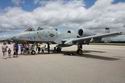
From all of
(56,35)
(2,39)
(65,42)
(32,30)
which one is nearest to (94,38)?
(65,42)

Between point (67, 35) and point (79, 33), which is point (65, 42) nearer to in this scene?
point (67, 35)

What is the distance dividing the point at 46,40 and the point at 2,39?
479cm

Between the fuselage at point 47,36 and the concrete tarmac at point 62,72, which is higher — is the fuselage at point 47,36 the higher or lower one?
the higher one

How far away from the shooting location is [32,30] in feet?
70.0

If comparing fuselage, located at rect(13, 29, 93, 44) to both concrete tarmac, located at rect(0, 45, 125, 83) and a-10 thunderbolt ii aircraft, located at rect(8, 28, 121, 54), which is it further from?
concrete tarmac, located at rect(0, 45, 125, 83)

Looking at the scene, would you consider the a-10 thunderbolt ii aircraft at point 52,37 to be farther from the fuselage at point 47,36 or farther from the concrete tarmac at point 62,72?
the concrete tarmac at point 62,72

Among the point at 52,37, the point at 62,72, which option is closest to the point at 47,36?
the point at 52,37

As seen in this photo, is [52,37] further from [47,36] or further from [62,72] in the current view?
[62,72]

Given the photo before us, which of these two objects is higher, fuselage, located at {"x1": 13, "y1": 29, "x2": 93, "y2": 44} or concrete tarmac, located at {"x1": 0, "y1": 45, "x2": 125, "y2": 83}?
fuselage, located at {"x1": 13, "y1": 29, "x2": 93, "y2": 44}

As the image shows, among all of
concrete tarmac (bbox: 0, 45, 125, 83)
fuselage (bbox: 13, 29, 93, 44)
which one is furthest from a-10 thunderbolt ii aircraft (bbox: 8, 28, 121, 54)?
concrete tarmac (bbox: 0, 45, 125, 83)

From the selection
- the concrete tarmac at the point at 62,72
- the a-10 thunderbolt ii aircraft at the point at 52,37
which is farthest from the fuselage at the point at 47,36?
the concrete tarmac at the point at 62,72

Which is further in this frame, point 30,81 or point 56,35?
point 56,35

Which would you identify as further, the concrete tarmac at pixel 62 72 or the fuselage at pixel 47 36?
the fuselage at pixel 47 36

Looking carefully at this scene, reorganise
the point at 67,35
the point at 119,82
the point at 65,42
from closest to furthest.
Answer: the point at 119,82 < the point at 65,42 < the point at 67,35
